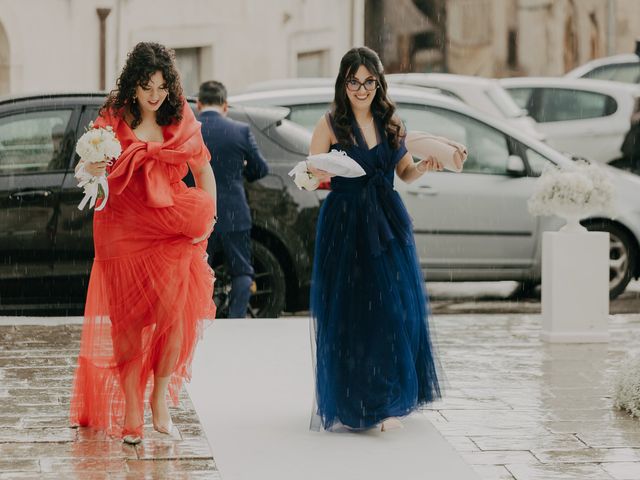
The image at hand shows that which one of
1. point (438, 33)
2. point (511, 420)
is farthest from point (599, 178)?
point (438, 33)

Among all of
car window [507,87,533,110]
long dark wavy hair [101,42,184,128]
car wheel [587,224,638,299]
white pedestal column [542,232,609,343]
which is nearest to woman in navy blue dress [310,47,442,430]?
long dark wavy hair [101,42,184,128]

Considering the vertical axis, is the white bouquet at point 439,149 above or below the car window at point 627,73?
below

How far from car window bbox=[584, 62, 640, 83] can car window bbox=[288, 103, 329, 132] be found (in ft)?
40.4

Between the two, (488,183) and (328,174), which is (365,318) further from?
(488,183)

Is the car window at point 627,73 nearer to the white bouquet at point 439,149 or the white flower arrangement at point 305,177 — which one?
the white bouquet at point 439,149

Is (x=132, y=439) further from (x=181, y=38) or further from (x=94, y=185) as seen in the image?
(x=181, y=38)

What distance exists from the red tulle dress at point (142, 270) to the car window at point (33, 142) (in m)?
4.04

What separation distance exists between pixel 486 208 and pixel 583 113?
276 inches

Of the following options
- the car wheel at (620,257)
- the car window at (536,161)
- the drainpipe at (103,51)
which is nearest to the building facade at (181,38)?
the drainpipe at (103,51)

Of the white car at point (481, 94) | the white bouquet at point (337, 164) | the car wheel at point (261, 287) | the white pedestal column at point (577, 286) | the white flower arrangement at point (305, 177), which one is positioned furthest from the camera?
the white car at point (481, 94)

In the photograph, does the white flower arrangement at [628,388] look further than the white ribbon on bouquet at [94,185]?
Yes

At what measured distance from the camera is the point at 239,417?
7.80 m

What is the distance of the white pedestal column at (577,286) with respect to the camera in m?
10.6

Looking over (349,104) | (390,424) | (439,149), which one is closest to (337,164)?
(349,104)
